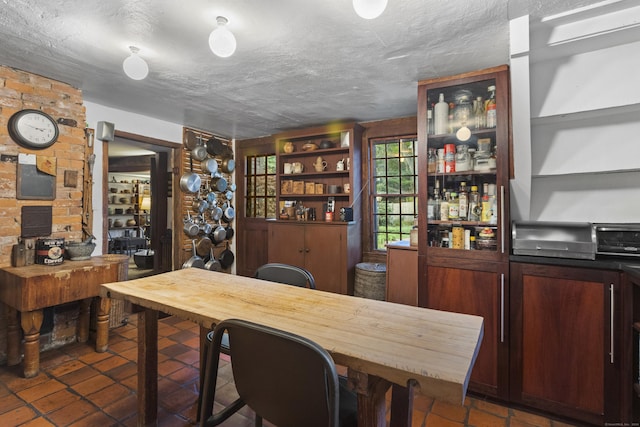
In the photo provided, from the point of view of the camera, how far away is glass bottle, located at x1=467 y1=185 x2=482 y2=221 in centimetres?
232

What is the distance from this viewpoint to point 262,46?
6.98 ft

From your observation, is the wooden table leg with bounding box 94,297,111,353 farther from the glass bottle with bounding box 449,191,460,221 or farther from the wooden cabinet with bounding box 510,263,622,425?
the wooden cabinet with bounding box 510,263,622,425

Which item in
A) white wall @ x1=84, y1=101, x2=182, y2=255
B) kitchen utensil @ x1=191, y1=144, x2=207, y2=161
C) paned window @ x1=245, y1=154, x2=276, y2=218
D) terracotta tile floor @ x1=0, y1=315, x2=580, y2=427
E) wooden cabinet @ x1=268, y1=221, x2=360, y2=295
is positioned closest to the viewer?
terracotta tile floor @ x1=0, y1=315, x2=580, y2=427

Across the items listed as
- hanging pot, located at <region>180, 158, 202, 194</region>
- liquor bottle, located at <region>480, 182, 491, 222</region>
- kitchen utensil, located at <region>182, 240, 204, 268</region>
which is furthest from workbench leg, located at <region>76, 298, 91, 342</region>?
liquor bottle, located at <region>480, 182, 491, 222</region>

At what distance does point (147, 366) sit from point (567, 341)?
249 centimetres

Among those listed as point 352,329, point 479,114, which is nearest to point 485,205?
point 479,114

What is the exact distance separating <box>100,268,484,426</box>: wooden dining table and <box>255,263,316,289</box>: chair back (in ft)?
0.52

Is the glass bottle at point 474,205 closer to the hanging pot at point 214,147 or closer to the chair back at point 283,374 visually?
the chair back at point 283,374

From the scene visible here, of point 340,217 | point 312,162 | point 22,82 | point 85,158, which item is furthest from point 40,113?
point 340,217

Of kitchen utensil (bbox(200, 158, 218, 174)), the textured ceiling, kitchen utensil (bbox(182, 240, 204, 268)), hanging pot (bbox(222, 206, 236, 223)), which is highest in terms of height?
the textured ceiling

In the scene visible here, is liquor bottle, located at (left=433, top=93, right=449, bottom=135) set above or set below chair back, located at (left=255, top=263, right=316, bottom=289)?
above

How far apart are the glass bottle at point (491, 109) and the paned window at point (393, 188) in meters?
1.49

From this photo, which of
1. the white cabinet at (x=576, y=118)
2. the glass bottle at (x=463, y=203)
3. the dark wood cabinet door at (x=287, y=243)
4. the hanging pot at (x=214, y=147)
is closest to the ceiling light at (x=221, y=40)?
the white cabinet at (x=576, y=118)

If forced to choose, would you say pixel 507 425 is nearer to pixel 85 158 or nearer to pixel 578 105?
pixel 578 105
